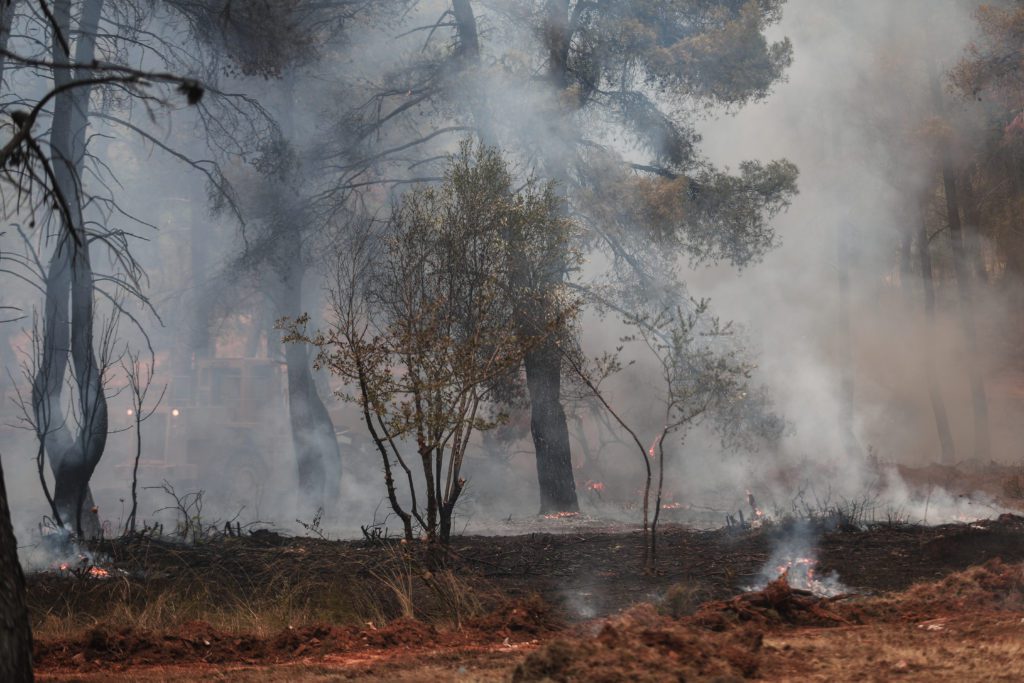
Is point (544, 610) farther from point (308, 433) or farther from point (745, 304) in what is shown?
point (745, 304)

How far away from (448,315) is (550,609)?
11.3ft

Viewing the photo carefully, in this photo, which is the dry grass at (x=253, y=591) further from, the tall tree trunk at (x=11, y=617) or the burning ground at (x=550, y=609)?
the tall tree trunk at (x=11, y=617)

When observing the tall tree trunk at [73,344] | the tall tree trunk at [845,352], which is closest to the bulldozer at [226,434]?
the tall tree trunk at [73,344]

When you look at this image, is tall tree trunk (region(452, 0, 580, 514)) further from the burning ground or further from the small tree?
the burning ground

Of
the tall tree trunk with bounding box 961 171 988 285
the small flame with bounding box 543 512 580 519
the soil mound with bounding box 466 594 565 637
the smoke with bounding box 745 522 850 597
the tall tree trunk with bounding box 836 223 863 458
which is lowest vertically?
the soil mound with bounding box 466 594 565 637

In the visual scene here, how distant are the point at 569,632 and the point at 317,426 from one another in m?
13.8

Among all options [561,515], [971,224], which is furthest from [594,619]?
[971,224]

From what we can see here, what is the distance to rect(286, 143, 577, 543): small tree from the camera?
883 cm

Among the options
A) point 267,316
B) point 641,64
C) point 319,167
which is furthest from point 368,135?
point 267,316

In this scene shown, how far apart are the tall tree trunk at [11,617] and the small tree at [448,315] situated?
357 cm

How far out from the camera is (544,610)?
771 cm

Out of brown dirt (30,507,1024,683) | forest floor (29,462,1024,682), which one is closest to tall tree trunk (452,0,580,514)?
brown dirt (30,507,1024,683)

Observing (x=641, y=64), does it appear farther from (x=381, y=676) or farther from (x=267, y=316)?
(x=267, y=316)

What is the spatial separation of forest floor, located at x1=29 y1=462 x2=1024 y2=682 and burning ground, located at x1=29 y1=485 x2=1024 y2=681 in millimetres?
20
